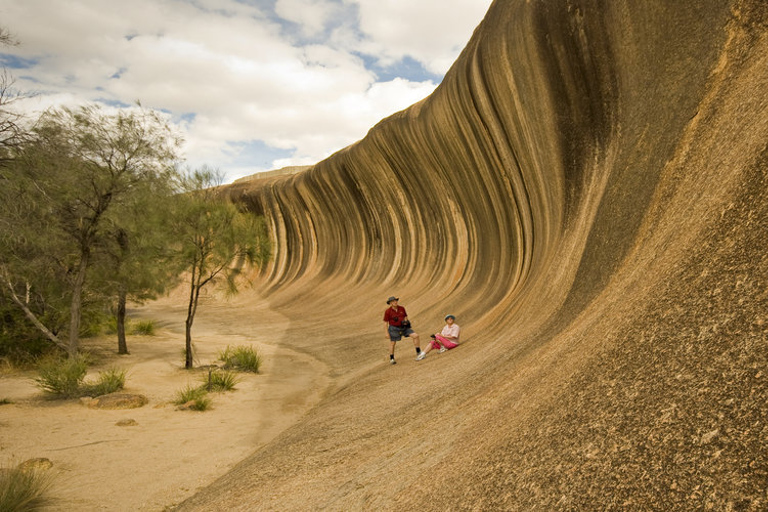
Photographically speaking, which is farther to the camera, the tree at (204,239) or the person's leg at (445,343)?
the tree at (204,239)

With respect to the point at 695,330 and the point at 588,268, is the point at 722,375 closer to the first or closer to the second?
the point at 695,330

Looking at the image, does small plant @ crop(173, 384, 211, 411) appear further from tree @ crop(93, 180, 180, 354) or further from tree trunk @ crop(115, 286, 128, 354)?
tree trunk @ crop(115, 286, 128, 354)

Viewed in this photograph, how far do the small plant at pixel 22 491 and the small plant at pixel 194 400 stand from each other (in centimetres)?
292

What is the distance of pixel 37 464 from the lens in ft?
16.2

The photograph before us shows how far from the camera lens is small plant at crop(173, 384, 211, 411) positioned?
7.38 metres

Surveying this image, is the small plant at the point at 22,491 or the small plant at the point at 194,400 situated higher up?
the small plant at the point at 22,491

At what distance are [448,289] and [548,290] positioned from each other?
6.83m

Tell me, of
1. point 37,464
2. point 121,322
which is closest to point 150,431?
point 37,464

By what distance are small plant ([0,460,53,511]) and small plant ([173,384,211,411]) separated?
2917 millimetres

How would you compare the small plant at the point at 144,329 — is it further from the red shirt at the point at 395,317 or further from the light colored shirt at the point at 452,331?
the light colored shirt at the point at 452,331

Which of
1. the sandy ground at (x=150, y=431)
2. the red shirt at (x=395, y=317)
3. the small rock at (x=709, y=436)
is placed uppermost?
the small rock at (x=709, y=436)

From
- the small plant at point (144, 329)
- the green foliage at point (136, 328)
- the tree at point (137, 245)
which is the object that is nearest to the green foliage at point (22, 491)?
the tree at point (137, 245)

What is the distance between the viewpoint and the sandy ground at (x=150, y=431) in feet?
15.5

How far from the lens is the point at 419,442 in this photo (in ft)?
11.3
